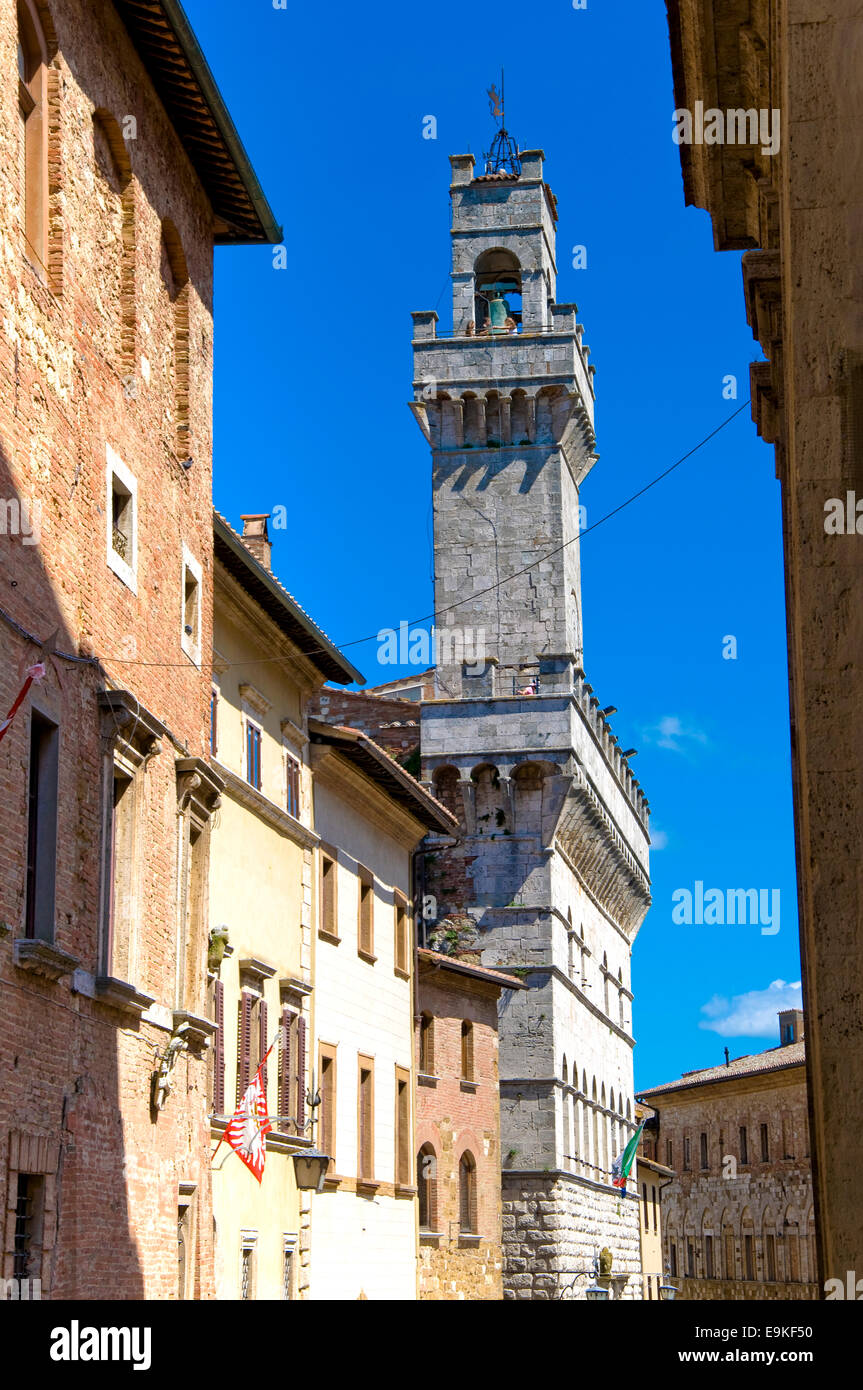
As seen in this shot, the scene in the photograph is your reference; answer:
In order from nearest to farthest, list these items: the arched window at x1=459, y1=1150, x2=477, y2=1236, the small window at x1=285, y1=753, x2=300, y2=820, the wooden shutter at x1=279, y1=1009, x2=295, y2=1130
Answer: the wooden shutter at x1=279, y1=1009, x2=295, y2=1130, the small window at x1=285, y1=753, x2=300, y2=820, the arched window at x1=459, y1=1150, x2=477, y2=1236

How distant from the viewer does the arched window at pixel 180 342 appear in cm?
2069

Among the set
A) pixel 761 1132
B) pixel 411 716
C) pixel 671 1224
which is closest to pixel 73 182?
pixel 411 716

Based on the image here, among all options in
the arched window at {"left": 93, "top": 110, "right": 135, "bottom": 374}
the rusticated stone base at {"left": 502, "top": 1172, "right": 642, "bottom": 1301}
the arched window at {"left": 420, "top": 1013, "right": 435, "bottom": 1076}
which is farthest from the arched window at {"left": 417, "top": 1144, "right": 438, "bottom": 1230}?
the arched window at {"left": 93, "top": 110, "right": 135, "bottom": 374}

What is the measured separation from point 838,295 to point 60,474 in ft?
24.7

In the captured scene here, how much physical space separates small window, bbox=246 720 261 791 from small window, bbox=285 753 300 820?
4.81ft

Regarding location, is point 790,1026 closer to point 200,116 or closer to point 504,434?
point 504,434

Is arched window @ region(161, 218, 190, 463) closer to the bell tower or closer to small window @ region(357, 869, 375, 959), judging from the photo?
small window @ region(357, 869, 375, 959)

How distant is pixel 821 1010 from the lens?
31.8 feet

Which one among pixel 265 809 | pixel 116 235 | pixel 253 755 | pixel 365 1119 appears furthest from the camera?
pixel 365 1119

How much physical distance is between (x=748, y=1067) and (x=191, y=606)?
61.2 m

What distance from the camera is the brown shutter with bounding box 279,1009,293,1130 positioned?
26.5m

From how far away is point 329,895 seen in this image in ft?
97.8

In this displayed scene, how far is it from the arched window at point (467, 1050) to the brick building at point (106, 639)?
19427 mm

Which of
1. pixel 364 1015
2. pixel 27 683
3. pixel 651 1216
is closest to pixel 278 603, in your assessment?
pixel 364 1015
